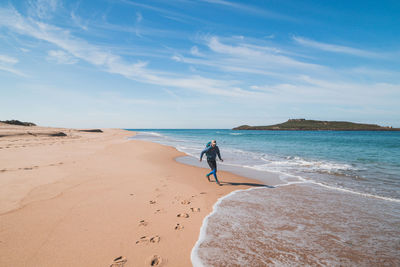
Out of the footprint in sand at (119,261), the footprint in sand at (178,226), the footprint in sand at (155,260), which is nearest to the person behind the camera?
the footprint in sand at (119,261)

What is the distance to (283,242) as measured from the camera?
4.23 m

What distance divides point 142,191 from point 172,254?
3989mm

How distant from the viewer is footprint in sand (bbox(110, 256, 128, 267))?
125 inches

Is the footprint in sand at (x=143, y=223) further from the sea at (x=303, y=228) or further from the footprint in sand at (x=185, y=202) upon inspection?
the footprint in sand at (x=185, y=202)

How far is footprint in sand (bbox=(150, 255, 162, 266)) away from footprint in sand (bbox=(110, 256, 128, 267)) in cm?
46

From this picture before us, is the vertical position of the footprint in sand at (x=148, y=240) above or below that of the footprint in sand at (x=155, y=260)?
above

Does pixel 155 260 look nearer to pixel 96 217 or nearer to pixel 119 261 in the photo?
pixel 119 261

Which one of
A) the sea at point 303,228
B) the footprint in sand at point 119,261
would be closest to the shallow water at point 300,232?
the sea at point 303,228

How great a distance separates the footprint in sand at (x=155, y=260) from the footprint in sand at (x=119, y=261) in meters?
0.46

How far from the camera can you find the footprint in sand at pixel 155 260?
329 centimetres

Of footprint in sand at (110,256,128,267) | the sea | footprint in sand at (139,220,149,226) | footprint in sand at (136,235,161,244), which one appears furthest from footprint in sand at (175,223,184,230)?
footprint in sand at (110,256,128,267)

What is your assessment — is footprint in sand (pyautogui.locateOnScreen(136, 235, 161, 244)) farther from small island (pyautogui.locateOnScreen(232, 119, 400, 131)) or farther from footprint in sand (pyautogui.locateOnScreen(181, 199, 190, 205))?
small island (pyautogui.locateOnScreen(232, 119, 400, 131))

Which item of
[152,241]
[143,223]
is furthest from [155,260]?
[143,223]

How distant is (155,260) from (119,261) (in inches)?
24.6
